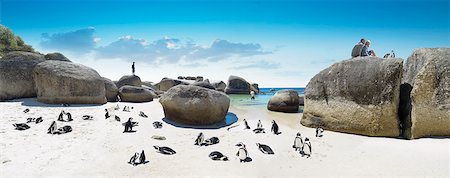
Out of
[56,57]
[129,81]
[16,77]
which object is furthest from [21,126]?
[129,81]

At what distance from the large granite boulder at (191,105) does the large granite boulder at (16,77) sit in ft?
25.2

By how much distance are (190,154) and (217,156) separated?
789 mm

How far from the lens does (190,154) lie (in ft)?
24.8

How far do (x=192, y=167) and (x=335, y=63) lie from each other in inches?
307

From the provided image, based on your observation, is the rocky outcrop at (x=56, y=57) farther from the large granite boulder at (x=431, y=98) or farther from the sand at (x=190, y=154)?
the large granite boulder at (x=431, y=98)

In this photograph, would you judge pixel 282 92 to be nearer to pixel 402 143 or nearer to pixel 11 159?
pixel 402 143

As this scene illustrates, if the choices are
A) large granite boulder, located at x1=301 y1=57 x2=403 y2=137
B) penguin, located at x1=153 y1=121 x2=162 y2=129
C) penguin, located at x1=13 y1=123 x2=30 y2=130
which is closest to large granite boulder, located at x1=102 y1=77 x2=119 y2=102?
penguin, located at x1=153 y1=121 x2=162 y2=129

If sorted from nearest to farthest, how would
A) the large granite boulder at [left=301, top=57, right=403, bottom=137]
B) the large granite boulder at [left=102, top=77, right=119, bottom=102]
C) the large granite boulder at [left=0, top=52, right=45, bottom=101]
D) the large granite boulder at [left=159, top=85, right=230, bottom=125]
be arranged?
the large granite boulder at [left=301, top=57, right=403, bottom=137] → the large granite boulder at [left=159, top=85, right=230, bottom=125] → the large granite boulder at [left=0, top=52, right=45, bottom=101] → the large granite boulder at [left=102, top=77, right=119, bottom=102]

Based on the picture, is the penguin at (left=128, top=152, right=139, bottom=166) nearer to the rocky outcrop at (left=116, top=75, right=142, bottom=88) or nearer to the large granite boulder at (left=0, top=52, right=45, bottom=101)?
the large granite boulder at (left=0, top=52, right=45, bottom=101)

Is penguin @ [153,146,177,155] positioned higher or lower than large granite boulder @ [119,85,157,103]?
lower

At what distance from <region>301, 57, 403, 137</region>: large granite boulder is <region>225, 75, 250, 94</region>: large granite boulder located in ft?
79.3

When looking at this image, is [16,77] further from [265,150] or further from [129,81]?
[265,150]

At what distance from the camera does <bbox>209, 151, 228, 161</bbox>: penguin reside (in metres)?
7.17

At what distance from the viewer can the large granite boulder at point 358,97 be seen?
972cm
